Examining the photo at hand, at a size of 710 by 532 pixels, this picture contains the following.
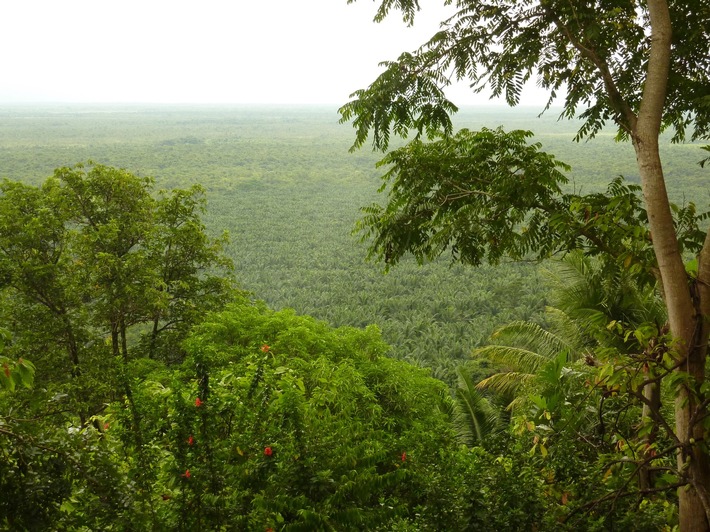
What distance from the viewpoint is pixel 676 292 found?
9.29ft

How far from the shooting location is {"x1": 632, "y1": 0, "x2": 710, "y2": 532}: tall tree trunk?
2711 millimetres

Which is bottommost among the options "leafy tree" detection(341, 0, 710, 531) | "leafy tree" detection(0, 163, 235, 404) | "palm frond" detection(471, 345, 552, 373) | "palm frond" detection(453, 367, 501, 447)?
"palm frond" detection(453, 367, 501, 447)

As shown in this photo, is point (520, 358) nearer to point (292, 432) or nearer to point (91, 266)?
point (292, 432)

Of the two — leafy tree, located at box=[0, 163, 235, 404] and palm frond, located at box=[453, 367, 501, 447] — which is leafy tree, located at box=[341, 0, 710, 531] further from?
leafy tree, located at box=[0, 163, 235, 404]

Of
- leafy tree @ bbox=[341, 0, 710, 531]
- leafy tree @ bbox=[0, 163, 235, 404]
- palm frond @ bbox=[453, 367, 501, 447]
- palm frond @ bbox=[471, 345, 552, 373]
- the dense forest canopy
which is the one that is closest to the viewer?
the dense forest canopy

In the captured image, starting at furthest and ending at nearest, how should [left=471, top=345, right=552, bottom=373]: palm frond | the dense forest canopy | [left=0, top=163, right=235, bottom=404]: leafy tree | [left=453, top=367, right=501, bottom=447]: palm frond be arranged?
1. [left=471, top=345, right=552, bottom=373]: palm frond
2. [left=0, top=163, right=235, bottom=404]: leafy tree
3. [left=453, top=367, right=501, bottom=447]: palm frond
4. the dense forest canopy

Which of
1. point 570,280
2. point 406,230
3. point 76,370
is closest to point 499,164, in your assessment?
point 406,230

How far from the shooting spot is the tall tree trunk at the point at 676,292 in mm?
2711

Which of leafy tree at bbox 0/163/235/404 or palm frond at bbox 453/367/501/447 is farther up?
leafy tree at bbox 0/163/235/404

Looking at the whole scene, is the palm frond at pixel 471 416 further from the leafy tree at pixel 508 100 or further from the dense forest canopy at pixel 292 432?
the leafy tree at pixel 508 100

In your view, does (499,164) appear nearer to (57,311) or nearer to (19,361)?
(19,361)

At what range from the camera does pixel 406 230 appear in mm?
3938

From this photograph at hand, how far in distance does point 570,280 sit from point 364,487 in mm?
10677

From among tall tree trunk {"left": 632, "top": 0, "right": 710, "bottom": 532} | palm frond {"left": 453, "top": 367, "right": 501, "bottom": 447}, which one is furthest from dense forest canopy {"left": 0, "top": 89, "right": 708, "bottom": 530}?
tall tree trunk {"left": 632, "top": 0, "right": 710, "bottom": 532}
